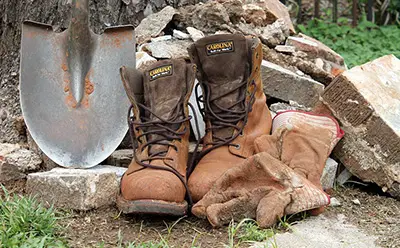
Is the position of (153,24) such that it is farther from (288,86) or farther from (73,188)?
(73,188)

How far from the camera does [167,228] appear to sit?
253 cm

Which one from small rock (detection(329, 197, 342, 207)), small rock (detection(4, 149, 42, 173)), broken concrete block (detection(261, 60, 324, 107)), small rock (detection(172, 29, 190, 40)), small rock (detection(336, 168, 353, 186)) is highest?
small rock (detection(172, 29, 190, 40))

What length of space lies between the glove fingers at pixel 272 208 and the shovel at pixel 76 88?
770 millimetres

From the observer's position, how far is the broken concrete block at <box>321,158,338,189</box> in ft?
9.61

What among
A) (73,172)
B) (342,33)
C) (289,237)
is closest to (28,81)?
(73,172)

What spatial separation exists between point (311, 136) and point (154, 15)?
3.79 feet

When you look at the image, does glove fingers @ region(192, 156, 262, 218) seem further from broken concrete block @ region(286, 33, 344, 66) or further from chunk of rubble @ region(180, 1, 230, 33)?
broken concrete block @ region(286, 33, 344, 66)

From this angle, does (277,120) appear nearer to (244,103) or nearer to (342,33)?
(244,103)

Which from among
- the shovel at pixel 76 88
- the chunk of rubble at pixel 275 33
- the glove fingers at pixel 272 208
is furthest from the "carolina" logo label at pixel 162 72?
the chunk of rubble at pixel 275 33

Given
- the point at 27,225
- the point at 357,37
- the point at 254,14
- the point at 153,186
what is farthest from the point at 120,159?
the point at 357,37

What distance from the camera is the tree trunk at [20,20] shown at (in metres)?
3.41

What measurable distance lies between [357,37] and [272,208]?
206 inches

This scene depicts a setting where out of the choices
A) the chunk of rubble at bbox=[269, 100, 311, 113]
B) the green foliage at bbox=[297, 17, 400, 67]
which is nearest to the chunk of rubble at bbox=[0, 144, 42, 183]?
the chunk of rubble at bbox=[269, 100, 311, 113]

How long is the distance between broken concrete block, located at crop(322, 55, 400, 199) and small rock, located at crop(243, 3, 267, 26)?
0.78m
